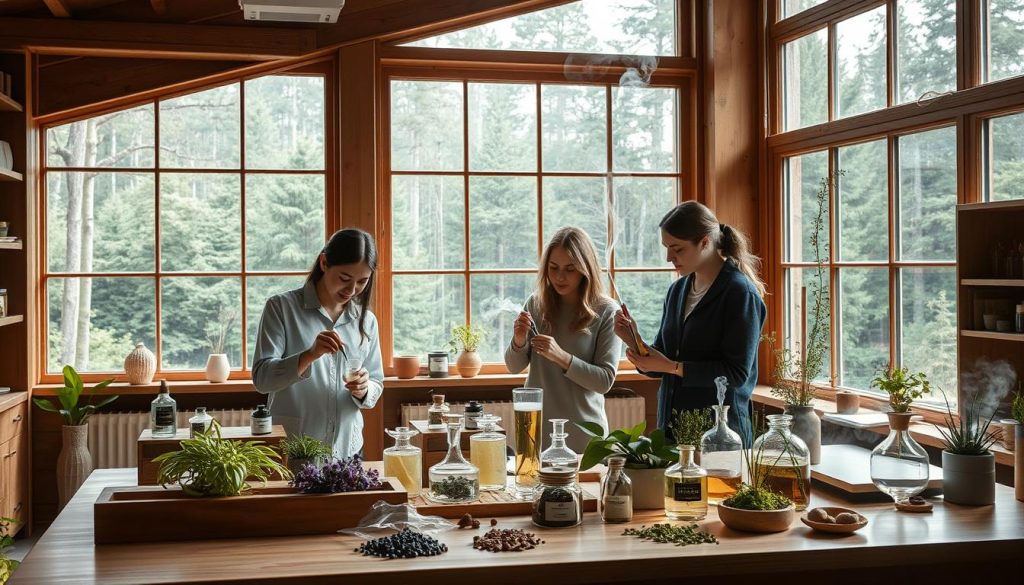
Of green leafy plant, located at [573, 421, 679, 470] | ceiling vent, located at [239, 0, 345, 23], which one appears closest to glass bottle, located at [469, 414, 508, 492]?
green leafy plant, located at [573, 421, 679, 470]

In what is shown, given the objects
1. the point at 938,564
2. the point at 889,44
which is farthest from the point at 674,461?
the point at 889,44

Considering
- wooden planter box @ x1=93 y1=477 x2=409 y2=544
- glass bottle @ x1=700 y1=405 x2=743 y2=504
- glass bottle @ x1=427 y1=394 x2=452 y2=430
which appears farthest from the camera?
glass bottle @ x1=427 y1=394 x2=452 y2=430

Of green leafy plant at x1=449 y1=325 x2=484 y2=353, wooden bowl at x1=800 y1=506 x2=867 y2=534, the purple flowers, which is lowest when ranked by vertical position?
wooden bowl at x1=800 y1=506 x2=867 y2=534

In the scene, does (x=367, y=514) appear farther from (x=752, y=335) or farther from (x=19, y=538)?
(x=19, y=538)

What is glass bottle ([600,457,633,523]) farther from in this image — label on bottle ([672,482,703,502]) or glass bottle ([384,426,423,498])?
glass bottle ([384,426,423,498])

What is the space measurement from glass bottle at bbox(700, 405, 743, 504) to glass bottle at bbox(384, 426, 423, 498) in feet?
2.39

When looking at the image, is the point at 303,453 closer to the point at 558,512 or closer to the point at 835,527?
the point at 558,512

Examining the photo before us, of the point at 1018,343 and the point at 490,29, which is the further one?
the point at 490,29

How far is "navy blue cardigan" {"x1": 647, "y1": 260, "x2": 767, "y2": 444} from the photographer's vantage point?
10.1ft

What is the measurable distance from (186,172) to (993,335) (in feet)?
13.0

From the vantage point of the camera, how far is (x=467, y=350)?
5355 mm

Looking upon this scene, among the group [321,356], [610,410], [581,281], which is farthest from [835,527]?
[610,410]

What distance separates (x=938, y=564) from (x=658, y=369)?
45.6 inches

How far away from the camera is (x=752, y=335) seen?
122 inches
